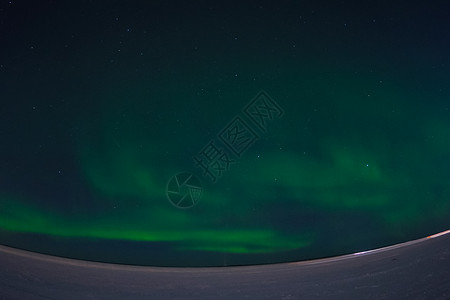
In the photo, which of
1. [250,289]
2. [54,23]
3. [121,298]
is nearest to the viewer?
[121,298]

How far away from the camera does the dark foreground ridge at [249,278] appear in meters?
1.09

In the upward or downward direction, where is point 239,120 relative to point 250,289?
upward

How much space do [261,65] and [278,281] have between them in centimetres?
98

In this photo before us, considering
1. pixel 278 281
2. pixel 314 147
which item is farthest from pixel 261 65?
pixel 278 281

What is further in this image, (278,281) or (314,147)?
(314,147)

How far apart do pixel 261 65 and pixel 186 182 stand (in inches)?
26.7

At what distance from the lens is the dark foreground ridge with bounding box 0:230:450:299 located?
3.57ft

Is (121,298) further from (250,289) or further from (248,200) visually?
(248,200)

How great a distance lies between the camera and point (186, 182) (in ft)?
5.48

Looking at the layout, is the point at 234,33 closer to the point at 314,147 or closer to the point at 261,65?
the point at 261,65

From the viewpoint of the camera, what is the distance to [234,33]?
1.64m

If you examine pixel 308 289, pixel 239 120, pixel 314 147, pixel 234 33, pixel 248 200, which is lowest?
pixel 308 289

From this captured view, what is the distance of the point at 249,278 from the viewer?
1.37 m

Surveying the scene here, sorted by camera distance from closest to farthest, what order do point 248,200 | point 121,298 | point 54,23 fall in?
point 121,298
point 54,23
point 248,200
